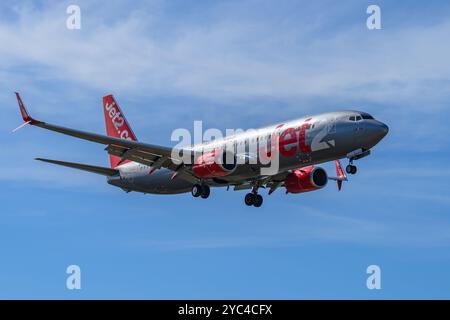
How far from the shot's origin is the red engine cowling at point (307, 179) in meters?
62.0

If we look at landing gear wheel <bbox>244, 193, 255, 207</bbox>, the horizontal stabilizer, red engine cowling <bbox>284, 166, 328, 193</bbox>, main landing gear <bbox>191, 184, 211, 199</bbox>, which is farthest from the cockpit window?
the horizontal stabilizer

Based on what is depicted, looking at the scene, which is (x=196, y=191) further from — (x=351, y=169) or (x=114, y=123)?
(x=114, y=123)

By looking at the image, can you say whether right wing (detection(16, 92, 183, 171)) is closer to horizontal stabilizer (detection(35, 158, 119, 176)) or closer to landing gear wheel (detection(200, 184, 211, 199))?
landing gear wheel (detection(200, 184, 211, 199))

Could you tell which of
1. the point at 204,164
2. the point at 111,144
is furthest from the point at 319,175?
the point at 111,144

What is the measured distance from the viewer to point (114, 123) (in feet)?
246

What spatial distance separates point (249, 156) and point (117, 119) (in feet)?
69.8

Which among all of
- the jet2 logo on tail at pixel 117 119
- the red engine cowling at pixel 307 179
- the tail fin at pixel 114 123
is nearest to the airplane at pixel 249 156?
the red engine cowling at pixel 307 179

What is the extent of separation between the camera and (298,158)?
54531 mm

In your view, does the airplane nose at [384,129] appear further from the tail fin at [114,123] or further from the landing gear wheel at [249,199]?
the tail fin at [114,123]

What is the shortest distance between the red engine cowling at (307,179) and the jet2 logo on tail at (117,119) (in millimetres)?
16669

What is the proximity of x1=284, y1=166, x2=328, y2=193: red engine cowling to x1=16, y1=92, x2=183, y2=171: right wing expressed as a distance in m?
8.09

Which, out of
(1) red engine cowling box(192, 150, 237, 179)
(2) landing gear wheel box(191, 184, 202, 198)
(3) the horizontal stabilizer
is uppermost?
(3) the horizontal stabilizer

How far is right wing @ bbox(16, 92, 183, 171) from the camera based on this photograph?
52.3 metres

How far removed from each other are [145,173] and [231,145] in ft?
30.4
